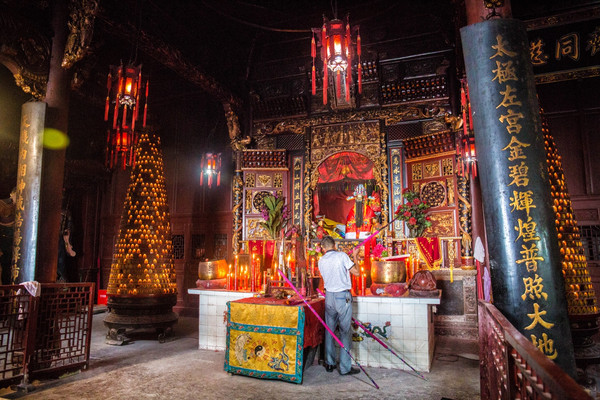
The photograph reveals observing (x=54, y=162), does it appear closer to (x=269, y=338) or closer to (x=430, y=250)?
(x=269, y=338)

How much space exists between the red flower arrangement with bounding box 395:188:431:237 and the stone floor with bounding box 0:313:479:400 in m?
2.70

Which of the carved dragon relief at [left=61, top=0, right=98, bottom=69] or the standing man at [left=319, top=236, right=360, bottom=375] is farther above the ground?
the carved dragon relief at [left=61, top=0, right=98, bottom=69]

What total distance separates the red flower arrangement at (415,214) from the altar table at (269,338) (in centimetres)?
391

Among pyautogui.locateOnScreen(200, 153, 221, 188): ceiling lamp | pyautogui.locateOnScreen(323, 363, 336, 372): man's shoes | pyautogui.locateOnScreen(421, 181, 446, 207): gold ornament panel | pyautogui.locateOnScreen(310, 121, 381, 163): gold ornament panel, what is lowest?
pyautogui.locateOnScreen(323, 363, 336, 372): man's shoes

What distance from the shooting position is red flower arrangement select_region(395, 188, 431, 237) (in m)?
7.63

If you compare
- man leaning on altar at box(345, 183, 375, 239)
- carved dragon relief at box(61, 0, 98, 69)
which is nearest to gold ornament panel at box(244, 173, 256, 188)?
man leaning on altar at box(345, 183, 375, 239)

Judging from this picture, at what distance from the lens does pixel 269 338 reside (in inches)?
172

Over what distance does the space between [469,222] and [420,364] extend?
362 centimetres

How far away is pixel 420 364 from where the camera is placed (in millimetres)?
4805

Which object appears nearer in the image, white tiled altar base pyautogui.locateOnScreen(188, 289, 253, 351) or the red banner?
white tiled altar base pyautogui.locateOnScreen(188, 289, 253, 351)

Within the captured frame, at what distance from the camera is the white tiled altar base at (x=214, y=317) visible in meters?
5.93

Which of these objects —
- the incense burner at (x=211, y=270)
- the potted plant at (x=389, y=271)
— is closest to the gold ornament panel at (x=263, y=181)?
the incense burner at (x=211, y=270)

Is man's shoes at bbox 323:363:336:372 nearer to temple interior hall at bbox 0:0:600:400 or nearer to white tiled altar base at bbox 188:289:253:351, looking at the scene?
temple interior hall at bbox 0:0:600:400

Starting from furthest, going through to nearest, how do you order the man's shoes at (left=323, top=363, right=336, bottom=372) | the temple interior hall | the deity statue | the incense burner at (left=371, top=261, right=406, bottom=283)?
1. the deity statue
2. the incense burner at (left=371, top=261, right=406, bottom=283)
3. the man's shoes at (left=323, top=363, right=336, bottom=372)
4. the temple interior hall
